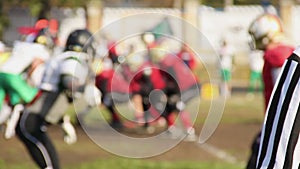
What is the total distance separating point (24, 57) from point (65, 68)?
1.67ft

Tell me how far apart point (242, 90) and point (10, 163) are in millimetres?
18271

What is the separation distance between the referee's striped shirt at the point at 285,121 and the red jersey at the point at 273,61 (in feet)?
13.2

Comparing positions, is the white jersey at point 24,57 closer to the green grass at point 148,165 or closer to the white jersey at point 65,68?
the white jersey at point 65,68

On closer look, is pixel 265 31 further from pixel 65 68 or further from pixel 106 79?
pixel 106 79

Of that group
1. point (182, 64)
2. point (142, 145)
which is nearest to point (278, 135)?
point (142, 145)

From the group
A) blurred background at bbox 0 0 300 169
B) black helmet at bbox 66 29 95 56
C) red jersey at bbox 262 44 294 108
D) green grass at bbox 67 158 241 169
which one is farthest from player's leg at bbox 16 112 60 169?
red jersey at bbox 262 44 294 108

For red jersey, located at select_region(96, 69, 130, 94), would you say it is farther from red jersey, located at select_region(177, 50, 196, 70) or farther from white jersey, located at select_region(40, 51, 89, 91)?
white jersey, located at select_region(40, 51, 89, 91)

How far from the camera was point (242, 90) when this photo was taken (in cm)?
Result: 2792

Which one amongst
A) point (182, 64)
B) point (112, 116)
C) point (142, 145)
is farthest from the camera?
point (112, 116)

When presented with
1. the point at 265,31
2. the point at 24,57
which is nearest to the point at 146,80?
the point at 24,57

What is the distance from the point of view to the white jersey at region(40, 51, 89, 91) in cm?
833

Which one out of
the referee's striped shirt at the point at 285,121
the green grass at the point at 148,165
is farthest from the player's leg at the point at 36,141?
the referee's striped shirt at the point at 285,121

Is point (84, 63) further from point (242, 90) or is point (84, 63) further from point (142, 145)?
point (242, 90)

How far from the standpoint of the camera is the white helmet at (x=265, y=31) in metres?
6.44
